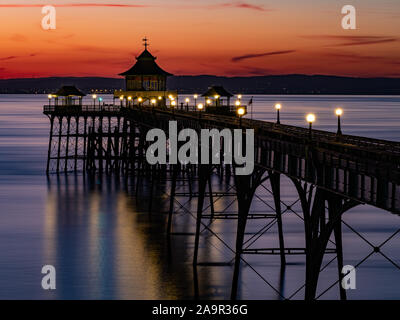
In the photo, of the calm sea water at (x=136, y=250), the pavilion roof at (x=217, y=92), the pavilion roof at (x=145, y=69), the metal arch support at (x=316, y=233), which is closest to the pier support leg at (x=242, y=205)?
the calm sea water at (x=136, y=250)

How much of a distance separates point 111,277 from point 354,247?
16.3 m

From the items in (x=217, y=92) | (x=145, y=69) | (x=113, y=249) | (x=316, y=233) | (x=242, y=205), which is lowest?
(x=113, y=249)

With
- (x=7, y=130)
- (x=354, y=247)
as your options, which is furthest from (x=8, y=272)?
(x=7, y=130)

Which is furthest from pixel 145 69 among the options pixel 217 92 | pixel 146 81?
pixel 217 92

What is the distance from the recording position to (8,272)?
147 feet

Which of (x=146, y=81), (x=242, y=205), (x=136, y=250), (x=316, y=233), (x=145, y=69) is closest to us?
(x=316, y=233)

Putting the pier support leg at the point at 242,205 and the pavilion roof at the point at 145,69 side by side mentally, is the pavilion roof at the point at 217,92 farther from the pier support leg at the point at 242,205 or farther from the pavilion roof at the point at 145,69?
the pier support leg at the point at 242,205

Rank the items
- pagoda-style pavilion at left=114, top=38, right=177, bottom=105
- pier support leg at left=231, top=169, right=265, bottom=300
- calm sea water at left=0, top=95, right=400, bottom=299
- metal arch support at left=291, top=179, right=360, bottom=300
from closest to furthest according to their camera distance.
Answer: metal arch support at left=291, top=179, right=360, bottom=300, pier support leg at left=231, top=169, right=265, bottom=300, calm sea water at left=0, top=95, right=400, bottom=299, pagoda-style pavilion at left=114, top=38, right=177, bottom=105

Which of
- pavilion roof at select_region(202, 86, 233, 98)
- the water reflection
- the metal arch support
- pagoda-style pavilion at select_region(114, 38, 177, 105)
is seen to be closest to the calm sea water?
the water reflection

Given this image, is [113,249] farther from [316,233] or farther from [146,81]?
[146,81]

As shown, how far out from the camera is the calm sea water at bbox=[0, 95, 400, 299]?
134 feet

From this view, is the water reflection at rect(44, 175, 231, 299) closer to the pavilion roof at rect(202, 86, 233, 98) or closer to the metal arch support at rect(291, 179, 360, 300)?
the metal arch support at rect(291, 179, 360, 300)

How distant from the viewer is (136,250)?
163 feet
